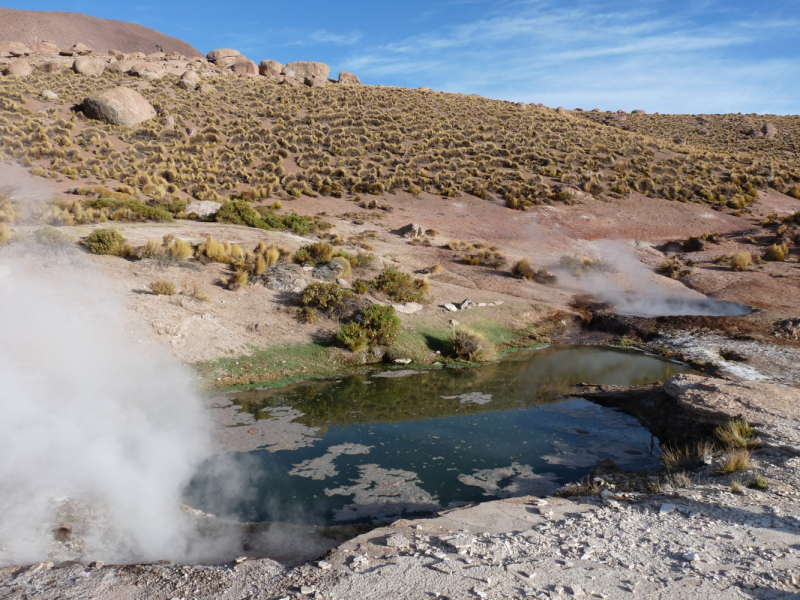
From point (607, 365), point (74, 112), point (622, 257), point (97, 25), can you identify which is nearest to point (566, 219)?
point (622, 257)

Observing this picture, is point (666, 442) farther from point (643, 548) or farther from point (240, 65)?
point (240, 65)

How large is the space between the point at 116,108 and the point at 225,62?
1034 inches

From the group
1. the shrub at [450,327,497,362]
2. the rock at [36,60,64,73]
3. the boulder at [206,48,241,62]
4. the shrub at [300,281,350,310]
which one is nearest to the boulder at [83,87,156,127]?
the rock at [36,60,64,73]

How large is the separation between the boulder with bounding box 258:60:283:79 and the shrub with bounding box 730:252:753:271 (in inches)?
2043

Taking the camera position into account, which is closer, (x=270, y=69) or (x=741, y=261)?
(x=741, y=261)

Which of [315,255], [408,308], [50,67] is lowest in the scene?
[408,308]

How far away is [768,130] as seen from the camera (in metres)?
52.6

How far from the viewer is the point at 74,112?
37156 mm

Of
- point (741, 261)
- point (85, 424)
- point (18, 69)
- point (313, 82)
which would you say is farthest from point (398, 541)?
point (313, 82)

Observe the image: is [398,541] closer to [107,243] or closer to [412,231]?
[107,243]

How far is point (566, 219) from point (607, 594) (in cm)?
2833

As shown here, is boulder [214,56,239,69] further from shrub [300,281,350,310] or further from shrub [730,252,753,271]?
shrub [730,252,753,271]

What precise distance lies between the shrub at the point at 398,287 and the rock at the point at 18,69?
4633 centimetres

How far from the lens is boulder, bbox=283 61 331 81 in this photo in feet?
199
